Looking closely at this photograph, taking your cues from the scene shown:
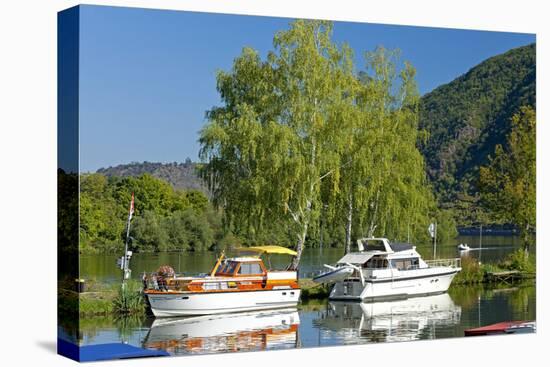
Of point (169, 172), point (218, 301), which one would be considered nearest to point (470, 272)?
point (218, 301)

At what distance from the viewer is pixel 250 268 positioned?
24531 mm

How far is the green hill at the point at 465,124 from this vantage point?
82.5 ft

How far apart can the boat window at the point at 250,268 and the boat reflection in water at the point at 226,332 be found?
3.09 ft

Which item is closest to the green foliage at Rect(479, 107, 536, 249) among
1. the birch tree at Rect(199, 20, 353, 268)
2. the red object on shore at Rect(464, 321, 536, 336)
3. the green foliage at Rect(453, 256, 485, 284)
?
the green foliage at Rect(453, 256, 485, 284)

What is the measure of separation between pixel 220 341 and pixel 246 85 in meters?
5.97

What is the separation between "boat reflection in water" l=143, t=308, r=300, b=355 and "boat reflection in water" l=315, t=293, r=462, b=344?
2.74ft

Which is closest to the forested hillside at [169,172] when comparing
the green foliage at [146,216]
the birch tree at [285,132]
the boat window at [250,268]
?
the green foliage at [146,216]

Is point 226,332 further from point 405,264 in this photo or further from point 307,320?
point 405,264

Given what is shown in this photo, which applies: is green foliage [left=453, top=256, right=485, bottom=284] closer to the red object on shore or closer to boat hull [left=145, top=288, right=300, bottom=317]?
the red object on shore

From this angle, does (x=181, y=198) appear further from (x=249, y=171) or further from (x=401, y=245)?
(x=401, y=245)

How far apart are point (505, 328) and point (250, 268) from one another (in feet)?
18.1

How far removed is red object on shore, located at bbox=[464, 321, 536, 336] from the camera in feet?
72.4

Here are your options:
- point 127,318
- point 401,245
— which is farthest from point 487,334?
point 127,318

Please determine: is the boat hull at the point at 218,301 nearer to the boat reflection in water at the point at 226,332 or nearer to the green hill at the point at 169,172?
the boat reflection in water at the point at 226,332
